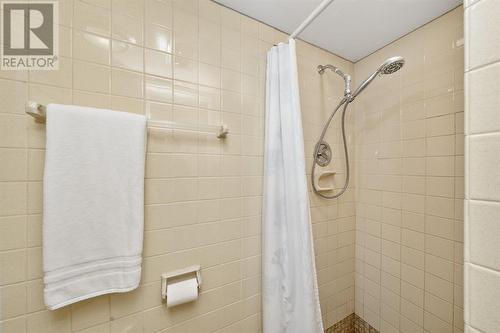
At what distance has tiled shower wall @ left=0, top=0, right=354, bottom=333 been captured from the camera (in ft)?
2.19

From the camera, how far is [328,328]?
1.35m

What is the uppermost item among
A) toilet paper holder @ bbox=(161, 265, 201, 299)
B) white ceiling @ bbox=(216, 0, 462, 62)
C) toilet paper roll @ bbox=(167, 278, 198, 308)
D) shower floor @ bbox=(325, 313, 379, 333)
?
white ceiling @ bbox=(216, 0, 462, 62)

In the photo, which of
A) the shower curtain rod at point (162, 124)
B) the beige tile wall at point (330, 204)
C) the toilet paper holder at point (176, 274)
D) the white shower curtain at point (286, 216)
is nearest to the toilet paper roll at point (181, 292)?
the toilet paper holder at point (176, 274)

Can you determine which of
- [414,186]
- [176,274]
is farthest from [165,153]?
[414,186]

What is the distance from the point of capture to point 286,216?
3.29 feet

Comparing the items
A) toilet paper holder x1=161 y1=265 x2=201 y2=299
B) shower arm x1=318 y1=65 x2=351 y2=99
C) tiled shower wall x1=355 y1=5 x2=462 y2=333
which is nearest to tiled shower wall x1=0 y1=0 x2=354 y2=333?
toilet paper holder x1=161 y1=265 x2=201 y2=299

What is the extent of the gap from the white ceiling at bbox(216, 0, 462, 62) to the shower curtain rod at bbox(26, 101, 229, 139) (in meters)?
0.66

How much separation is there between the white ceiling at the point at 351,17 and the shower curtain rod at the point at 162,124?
0.66 meters

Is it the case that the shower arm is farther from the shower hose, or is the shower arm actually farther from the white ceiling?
the white ceiling

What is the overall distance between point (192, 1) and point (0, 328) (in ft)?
4.75

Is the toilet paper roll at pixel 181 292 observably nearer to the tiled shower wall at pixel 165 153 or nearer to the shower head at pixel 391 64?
the tiled shower wall at pixel 165 153

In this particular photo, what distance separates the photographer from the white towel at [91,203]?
645mm

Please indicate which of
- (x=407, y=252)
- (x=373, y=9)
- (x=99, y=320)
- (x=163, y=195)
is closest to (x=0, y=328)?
(x=99, y=320)

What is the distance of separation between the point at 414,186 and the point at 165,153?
4.51ft
